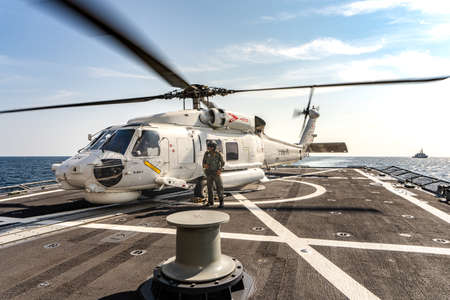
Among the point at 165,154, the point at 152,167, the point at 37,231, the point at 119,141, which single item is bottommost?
the point at 37,231

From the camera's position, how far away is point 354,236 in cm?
571

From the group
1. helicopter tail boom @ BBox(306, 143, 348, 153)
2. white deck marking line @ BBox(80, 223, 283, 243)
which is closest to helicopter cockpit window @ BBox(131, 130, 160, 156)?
white deck marking line @ BBox(80, 223, 283, 243)

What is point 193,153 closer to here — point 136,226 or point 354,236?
point 136,226

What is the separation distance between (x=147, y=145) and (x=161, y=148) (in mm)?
550

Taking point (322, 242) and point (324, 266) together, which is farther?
point (322, 242)

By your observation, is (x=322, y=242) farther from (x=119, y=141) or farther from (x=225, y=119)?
(x=225, y=119)

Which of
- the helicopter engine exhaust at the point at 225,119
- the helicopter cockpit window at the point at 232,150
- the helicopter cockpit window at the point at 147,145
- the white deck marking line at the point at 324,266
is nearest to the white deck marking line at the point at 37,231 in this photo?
the helicopter cockpit window at the point at 147,145

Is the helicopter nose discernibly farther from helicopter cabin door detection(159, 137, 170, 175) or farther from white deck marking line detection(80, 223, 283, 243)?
helicopter cabin door detection(159, 137, 170, 175)

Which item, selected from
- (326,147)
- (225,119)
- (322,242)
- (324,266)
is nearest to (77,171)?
(225,119)

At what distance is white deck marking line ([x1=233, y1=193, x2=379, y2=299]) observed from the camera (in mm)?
3416

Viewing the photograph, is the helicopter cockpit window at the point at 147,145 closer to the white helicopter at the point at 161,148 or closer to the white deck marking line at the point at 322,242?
the white helicopter at the point at 161,148

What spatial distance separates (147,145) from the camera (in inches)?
354

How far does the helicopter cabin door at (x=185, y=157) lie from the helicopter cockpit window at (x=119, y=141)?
1931mm

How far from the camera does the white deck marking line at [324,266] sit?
3416 millimetres
